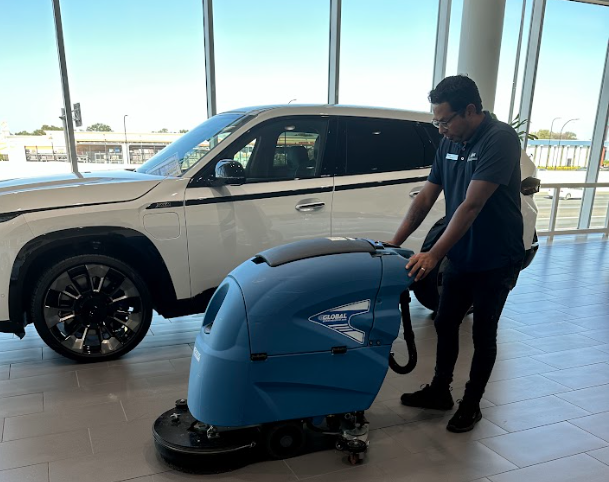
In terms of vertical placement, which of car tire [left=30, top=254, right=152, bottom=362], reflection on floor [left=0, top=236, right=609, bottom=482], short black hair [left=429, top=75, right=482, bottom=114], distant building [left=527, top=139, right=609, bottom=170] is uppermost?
short black hair [left=429, top=75, right=482, bottom=114]

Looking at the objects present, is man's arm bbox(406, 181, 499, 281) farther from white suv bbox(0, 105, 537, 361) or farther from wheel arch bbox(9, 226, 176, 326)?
wheel arch bbox(9, 226, 176, 326)

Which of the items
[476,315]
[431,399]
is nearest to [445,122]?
→ [476,315]

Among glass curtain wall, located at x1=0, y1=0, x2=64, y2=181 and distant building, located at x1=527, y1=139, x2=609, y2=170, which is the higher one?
glass curtain wall, located at x1=0, y1=0, x2=64, y2=181

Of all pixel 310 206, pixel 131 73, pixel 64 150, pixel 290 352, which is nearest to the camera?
pixel 290 352

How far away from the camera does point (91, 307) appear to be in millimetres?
3053

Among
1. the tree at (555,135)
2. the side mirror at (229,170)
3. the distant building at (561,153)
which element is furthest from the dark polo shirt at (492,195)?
the tree at (555,135)

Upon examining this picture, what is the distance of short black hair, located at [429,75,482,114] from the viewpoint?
2.13 metres

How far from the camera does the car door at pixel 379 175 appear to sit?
11.5 feet

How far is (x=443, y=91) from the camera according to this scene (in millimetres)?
2158

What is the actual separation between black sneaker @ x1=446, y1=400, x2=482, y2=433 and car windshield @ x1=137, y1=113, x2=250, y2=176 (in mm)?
2170

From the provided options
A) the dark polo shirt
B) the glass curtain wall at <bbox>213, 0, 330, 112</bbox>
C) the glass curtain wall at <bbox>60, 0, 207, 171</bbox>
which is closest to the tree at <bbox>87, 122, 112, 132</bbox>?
the glass curtain wall at <bbox>60, 0, 207, 171</bbox>

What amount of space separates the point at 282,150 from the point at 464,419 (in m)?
2.05

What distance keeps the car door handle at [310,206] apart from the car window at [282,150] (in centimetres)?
20

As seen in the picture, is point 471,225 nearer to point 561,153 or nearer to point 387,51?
point 387,51
